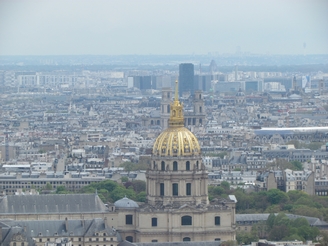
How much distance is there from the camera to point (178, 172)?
73812mm

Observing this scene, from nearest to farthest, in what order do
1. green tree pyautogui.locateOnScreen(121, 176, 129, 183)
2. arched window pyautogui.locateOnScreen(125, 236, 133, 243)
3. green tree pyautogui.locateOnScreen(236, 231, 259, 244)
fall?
green tree pyautogui.locateOnScreen(236, 231, 259, 244) → arched window pyautogui.locateOnScreen(125, 236, 133, 243) → green tree pyautogui.locateOnScreen(121, 176, 129, 183)

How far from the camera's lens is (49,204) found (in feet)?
243

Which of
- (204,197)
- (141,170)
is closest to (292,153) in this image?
(141,170)

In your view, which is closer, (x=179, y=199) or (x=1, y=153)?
(x=179, y=199)

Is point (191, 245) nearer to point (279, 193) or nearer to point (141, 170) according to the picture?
point (279, 193)

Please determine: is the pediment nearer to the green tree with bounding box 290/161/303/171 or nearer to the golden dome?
the golden dome

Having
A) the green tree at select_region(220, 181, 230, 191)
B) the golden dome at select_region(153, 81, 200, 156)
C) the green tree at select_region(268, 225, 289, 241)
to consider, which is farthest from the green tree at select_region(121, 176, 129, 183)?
the green tree at select_region(268, 225, 289, 241)

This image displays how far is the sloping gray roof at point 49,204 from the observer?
73812 mm

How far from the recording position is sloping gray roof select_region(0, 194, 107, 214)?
73812mm

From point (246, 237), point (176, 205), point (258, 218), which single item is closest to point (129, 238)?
point (176, 205)

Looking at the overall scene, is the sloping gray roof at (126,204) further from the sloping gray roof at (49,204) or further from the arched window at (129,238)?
the arched window at (129,238)

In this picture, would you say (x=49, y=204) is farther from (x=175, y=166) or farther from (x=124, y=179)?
A: (x=124, y=179)

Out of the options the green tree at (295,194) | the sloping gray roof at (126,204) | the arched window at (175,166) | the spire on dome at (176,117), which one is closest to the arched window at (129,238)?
the sloping gray roof at (126,204)

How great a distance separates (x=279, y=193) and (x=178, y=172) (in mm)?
15487
